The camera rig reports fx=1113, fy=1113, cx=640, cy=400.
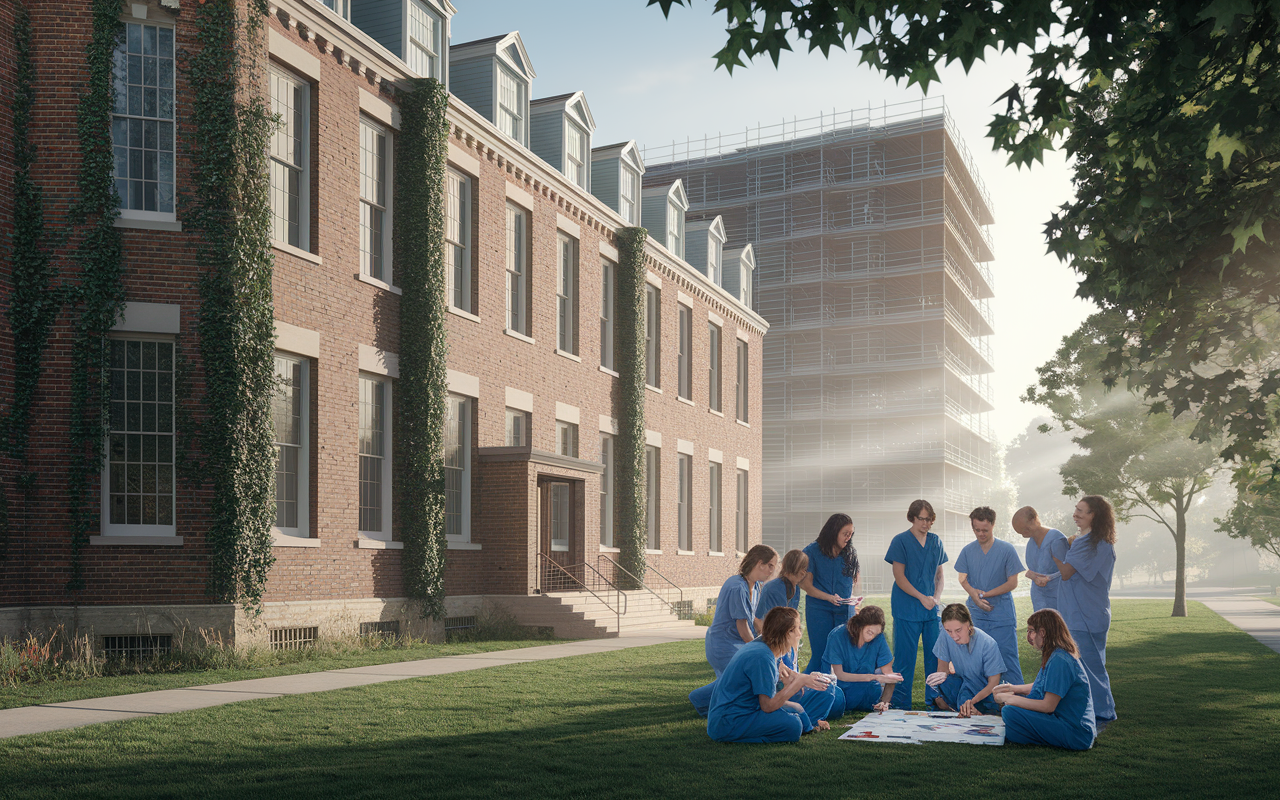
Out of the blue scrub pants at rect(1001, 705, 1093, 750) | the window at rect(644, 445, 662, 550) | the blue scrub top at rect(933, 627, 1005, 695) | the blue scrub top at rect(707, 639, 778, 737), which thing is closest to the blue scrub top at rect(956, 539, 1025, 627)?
the blue scrub top at rect(933, 627, 1005, 695)

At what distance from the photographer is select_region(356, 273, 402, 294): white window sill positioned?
1845 cm

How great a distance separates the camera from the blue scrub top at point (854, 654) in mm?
10164

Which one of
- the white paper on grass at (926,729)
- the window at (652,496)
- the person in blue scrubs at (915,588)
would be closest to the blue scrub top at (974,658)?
the white paper on grass at (926,729)

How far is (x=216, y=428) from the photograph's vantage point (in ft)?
50.0

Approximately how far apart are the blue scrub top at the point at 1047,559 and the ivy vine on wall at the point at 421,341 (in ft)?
35.1

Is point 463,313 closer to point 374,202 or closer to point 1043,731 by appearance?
point 374,202

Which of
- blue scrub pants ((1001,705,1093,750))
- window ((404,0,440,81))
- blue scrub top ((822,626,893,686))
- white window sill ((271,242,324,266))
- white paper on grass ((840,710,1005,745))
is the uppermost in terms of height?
window ((404,0,440,81))

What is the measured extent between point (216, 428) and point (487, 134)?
29.9 ft

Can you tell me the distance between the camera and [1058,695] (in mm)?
8305

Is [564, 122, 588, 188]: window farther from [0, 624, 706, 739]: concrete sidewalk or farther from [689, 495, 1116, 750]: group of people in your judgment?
[689, 495, 1116, 750]: group of people

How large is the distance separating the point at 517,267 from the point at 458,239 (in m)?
2.39

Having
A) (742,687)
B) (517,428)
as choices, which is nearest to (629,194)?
(517,428)

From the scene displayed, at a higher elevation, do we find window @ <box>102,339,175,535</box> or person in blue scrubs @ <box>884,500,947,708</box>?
window @ <box>102,339,175,535</box>

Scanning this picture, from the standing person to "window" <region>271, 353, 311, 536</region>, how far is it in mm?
10611
